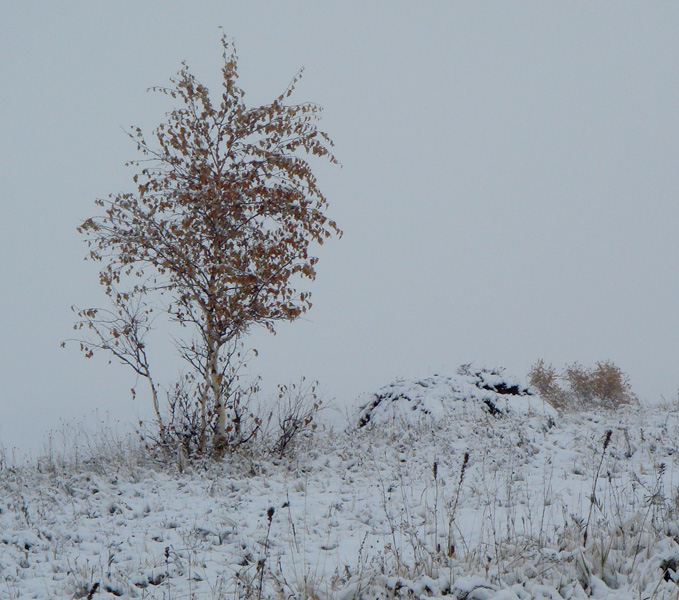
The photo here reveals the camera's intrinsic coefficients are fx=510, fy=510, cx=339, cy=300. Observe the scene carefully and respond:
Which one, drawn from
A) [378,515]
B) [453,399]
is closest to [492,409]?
[453,399]

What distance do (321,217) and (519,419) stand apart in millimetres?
6415

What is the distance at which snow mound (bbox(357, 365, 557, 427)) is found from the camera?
41.1 feet

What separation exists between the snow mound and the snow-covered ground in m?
0.12

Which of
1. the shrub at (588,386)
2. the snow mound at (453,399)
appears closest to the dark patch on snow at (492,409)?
the snow mound at (453,399)

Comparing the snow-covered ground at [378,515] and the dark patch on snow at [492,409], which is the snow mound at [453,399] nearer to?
the dark patch on snow at [492,409]

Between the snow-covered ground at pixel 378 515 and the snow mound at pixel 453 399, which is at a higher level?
the snow mound at pixel 453 399

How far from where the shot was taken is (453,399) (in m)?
13.1

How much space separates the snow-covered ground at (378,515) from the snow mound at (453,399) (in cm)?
12

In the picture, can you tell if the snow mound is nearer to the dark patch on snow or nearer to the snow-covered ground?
the dark patch on snow

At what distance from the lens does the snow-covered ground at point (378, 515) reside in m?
3.96

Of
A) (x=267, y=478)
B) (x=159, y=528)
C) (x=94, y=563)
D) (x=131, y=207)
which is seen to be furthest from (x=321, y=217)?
(x=94, y=563)

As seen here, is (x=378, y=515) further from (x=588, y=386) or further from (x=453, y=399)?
(x=588, y=386)

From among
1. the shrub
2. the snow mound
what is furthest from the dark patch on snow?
the shrub

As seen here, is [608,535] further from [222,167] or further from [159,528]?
[222,167]
